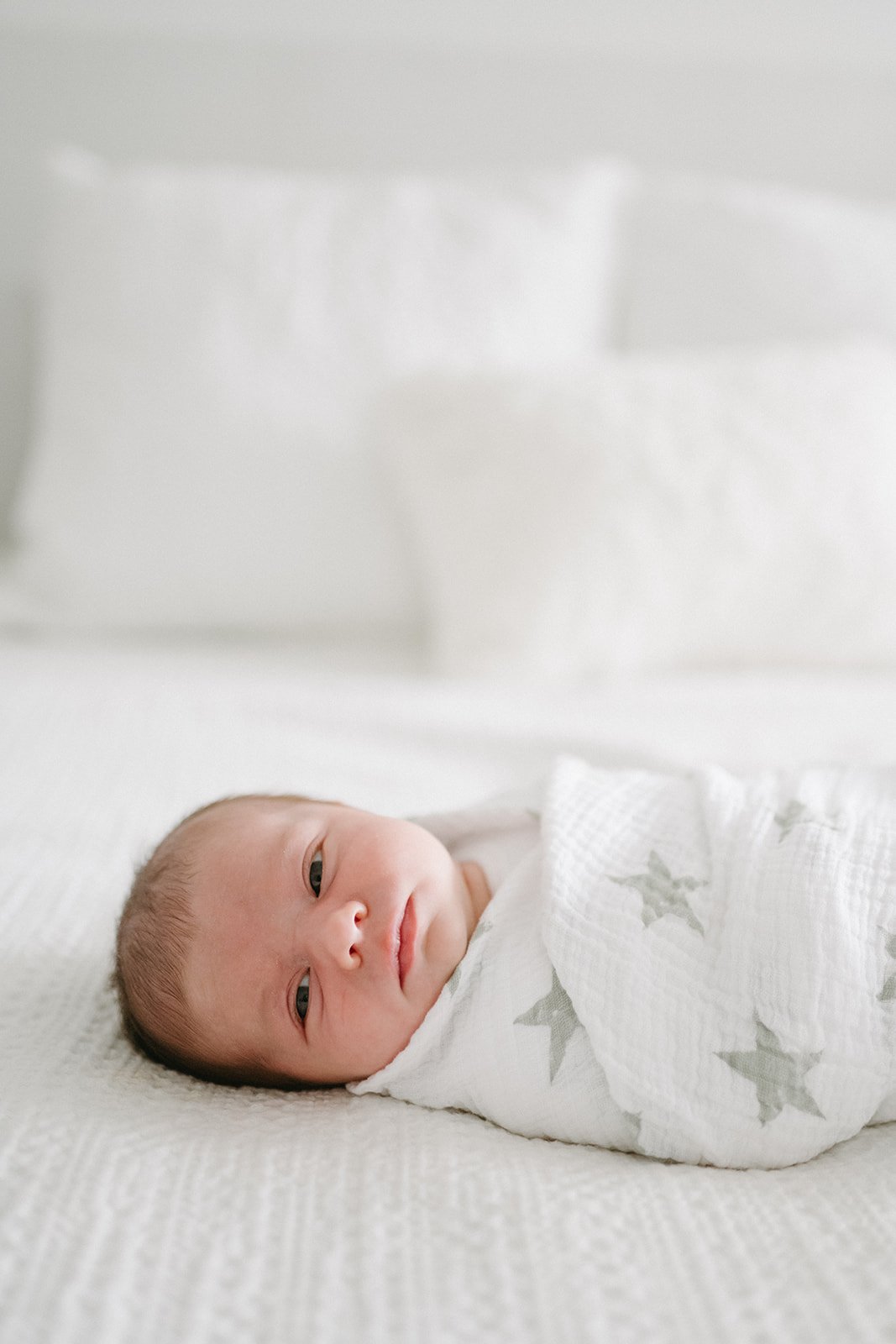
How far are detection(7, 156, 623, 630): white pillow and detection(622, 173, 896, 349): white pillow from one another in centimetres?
21

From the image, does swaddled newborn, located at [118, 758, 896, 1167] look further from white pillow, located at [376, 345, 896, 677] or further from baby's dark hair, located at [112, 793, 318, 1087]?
white pillow, located at [376, 345, 896, 677]

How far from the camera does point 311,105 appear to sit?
1935mm

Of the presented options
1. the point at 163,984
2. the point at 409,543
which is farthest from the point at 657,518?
the point at 163,984

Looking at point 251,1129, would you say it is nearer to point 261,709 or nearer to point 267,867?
point 267,867

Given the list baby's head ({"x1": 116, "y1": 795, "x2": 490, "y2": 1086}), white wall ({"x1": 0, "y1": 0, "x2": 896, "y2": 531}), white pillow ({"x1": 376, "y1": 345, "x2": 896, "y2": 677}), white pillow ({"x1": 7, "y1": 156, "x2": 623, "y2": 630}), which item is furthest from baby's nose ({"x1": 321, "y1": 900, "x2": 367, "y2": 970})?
white wall ({"x1": 0, "y1": 0, "x2": 896, "y2": 531})

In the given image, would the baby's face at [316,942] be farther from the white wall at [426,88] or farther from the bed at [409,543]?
the white wall at [426,88]

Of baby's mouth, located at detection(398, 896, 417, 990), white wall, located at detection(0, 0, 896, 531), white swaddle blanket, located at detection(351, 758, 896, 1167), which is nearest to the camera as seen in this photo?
white swaddle blanket, located at detection(351, 758, 896, 1167)

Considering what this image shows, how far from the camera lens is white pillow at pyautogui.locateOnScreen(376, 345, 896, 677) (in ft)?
4.40

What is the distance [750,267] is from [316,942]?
137 centimetres

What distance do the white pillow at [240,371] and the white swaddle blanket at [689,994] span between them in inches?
33.5

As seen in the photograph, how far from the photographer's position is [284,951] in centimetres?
72

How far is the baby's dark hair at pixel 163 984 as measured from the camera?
708mm

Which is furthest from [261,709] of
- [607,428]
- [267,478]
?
[607,428]

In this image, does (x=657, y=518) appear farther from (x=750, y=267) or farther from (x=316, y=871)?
(x=316, y=871)
